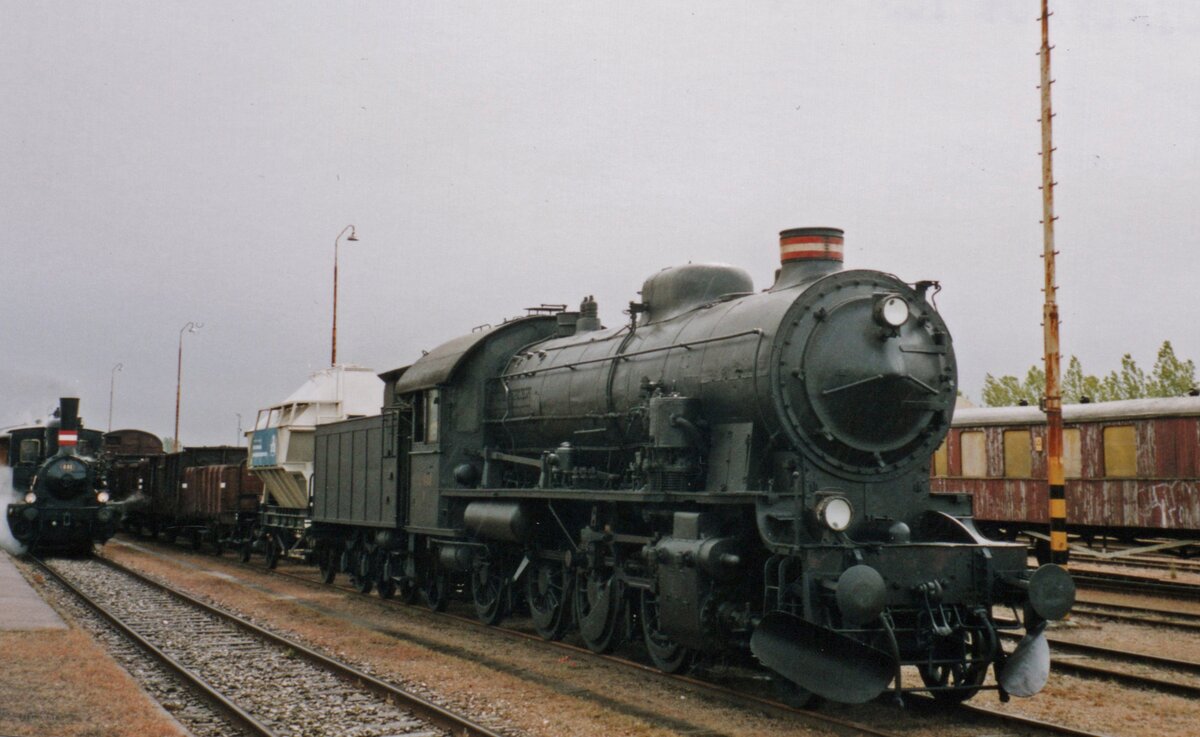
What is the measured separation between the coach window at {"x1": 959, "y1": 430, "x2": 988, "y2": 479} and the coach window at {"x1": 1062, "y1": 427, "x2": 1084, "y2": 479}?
176cm

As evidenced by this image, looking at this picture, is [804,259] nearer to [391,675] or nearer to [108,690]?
[391,675]

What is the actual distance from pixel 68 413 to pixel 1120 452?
22.5m

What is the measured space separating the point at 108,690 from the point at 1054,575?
7.62 meters

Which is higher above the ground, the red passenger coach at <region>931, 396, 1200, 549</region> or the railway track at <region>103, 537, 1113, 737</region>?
the red passenger coach at <region>931, 396, 1200, 549</region>

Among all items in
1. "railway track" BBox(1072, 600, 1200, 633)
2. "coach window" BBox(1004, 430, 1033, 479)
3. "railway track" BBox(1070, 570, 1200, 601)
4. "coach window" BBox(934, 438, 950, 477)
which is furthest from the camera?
"coach window" BBox(934, 438, 950, 477)

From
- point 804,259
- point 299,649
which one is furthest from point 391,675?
point 804,259

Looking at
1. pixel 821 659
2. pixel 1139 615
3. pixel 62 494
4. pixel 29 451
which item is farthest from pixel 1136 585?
pixel 29 451

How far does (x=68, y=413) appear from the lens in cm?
2594

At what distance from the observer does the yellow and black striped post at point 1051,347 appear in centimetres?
1424

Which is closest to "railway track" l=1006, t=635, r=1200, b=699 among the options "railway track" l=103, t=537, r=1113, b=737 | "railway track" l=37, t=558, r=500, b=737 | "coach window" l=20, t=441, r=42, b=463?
"railway track" l=103, t=537, r=1113, b=737

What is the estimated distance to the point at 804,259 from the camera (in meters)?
9.88

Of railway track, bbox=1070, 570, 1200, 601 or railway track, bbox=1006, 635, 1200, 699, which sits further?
railway track, bbox=1070, 570, 1200, 601

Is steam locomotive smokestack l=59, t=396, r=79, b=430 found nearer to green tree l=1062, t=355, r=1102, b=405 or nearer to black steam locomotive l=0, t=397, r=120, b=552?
black steam locomotive l=0, t=397, r=120, b=552

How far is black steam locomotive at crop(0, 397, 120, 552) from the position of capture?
24375 mm
